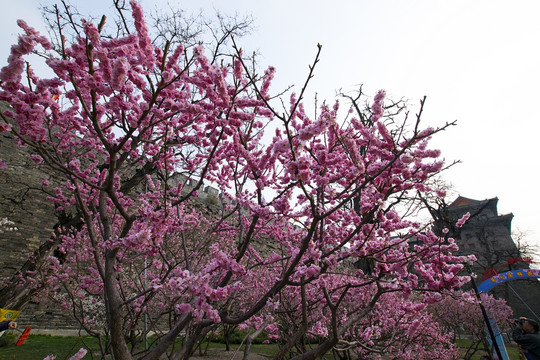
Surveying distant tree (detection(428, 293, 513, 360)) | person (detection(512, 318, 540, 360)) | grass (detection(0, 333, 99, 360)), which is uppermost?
distant tree (detection(428, 293, 513, 360))

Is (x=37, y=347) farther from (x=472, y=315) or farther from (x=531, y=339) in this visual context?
(x=472, y=315)

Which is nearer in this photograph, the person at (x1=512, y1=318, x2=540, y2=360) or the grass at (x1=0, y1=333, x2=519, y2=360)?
the person at (x1=512, y1=318, x2=540, y2=360)

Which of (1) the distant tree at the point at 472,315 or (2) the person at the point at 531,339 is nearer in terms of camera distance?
(2) the person at the point at 531,339

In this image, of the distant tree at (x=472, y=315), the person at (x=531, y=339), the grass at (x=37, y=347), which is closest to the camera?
the person at (x=531, y=339)

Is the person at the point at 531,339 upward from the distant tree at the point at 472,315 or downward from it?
downward

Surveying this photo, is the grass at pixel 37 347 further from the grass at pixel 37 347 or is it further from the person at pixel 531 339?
the person at pixel 531 339

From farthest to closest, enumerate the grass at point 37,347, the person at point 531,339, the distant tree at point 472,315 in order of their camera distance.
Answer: the distant tree at point 472,315
the grass at point 37,347
the person at point 531,339

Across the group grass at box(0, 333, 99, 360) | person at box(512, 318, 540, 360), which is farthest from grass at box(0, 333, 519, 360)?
person at box(512, 318, 540, 360)

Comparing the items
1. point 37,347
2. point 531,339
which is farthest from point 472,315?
point 37,347

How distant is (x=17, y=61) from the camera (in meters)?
A: 1.96

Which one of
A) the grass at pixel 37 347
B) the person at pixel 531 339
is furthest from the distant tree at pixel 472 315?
the grass at pixel 37 347

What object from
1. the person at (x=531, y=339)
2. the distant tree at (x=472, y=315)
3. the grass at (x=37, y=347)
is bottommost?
the grass at (x=37, y=347)

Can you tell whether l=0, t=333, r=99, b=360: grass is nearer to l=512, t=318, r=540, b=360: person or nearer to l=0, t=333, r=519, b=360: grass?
l=0, t=333, r=519, b=360: grass

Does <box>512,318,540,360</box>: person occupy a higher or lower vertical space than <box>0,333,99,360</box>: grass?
higher
